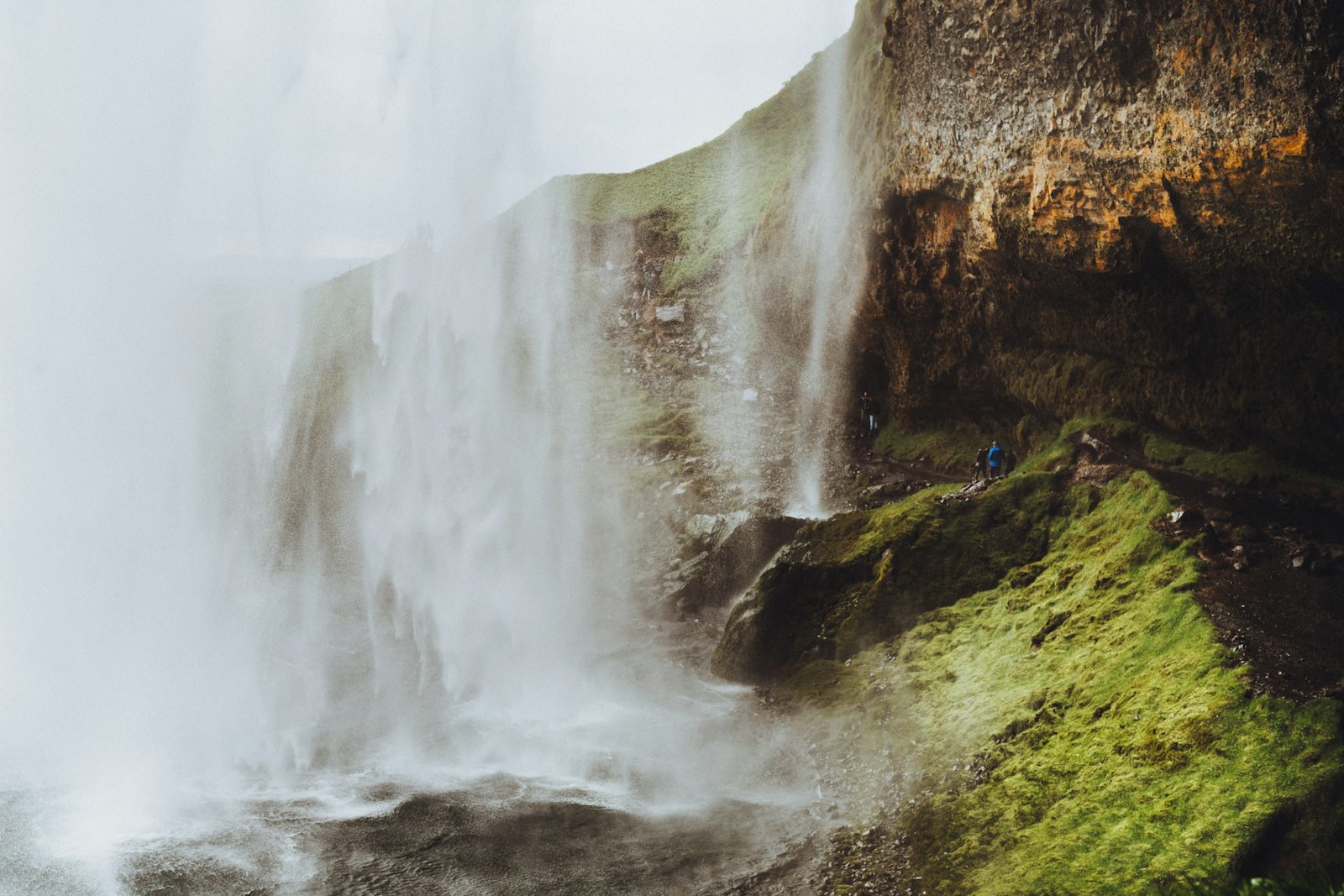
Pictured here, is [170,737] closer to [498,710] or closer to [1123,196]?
[498,710]

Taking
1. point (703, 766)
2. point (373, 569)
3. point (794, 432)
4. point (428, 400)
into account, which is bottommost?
point (703, 766)

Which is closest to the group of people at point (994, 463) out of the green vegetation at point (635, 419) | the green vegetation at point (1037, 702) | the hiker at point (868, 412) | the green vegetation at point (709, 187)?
the green vegetation at point (1037, 702)

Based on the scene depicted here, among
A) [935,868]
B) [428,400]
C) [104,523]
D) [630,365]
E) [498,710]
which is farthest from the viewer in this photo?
[630,365]

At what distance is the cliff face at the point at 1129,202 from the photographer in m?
11.0

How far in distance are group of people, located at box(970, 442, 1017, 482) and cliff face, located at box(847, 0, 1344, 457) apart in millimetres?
1109

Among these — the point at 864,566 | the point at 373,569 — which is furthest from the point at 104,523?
the point at 864,566

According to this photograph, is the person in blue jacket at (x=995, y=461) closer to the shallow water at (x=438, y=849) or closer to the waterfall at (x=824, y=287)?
the waterfall at (x=824, y=287)

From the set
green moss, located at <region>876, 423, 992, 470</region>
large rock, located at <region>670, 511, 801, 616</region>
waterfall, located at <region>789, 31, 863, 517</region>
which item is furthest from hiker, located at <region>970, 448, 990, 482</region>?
waterfall, located at <region>789, 31, 863, 517</region>

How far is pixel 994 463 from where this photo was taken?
1758 centimetres

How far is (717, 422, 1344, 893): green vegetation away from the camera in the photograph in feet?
24.5

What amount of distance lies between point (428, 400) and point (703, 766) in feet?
44.4

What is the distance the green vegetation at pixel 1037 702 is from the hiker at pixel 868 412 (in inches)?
354

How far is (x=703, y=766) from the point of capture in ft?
40.6

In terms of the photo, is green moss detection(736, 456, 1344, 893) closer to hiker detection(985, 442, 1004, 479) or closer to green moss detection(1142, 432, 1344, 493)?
green moss detection(1142, 432, 1344, 493)
